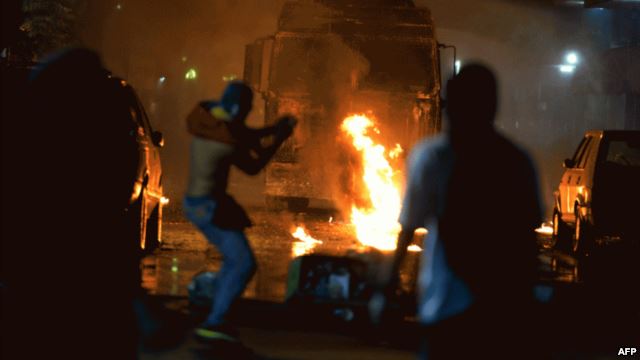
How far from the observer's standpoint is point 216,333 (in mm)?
7883

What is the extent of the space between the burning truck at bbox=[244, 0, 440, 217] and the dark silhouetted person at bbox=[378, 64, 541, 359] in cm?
1439

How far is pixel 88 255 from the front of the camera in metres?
4.59

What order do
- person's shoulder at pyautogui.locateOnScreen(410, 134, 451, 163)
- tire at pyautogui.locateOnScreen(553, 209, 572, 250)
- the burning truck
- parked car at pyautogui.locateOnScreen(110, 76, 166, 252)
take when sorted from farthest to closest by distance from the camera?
1. the burning truck
2. tire at pyautogui.locateOnScreen(553, 209, 572, 250)
3. parked car at pyautogui.locateOnScreen(110, 76, 166, 252)
4. person's shoulder at pyautogui.locateOnScreen(410, 134, 451, 163)

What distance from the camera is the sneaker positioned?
786 cm

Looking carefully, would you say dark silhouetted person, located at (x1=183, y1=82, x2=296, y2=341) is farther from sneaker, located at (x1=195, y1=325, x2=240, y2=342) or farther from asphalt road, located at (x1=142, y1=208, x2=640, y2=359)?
asphalt road, located at (x1=142, y1=208, x2=640, y2=359)

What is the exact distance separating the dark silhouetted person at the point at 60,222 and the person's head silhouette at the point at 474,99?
1431mm

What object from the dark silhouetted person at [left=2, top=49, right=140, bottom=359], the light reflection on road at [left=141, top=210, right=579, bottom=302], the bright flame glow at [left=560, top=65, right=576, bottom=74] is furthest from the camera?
the bright flame glow at [left=560, top=65, right=576, bottom=74]

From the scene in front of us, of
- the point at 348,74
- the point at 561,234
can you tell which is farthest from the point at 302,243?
the point at 561,234

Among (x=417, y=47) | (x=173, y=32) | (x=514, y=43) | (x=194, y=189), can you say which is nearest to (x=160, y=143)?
(x=194, y=189)

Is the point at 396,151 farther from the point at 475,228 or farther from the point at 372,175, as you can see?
the point at 475,228

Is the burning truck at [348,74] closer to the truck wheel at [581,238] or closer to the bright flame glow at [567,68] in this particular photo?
the truck wheel at [581,238]

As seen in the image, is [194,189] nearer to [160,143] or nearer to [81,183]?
[81,183]

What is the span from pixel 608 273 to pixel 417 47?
6205 mm

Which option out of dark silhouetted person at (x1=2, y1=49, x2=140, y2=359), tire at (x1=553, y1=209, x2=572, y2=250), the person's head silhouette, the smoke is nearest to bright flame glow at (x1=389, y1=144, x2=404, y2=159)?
tire at (x1=553, y1=209, x2=572, y2=250)
